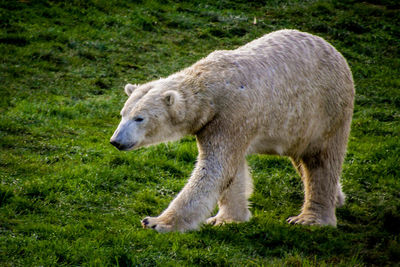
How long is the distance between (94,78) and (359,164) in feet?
18.9

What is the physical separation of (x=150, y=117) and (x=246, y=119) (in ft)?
3.49

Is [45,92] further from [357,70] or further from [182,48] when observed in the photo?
[357,70]

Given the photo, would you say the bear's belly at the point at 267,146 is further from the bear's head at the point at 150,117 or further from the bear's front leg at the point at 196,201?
the bear's head at the point at 150,117

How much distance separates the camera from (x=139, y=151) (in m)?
7.98

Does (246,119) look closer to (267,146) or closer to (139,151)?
(267,146)

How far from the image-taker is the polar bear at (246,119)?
18.4ft

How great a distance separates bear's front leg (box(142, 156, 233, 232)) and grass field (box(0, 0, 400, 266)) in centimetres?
15

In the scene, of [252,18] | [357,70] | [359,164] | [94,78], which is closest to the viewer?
[359,164]

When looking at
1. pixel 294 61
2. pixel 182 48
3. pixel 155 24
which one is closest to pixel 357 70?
pixel 182 48

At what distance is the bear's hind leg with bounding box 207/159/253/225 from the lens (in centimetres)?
602

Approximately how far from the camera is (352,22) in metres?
14.9

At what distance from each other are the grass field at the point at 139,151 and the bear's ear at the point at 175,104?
4.20 ft

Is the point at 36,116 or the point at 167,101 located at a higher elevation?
the point at 167,101

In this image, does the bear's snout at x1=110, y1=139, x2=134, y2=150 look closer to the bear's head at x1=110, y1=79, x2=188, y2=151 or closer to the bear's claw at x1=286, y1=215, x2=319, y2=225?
the bear's head at x1=110, y1=79, x2=188, y2=151
